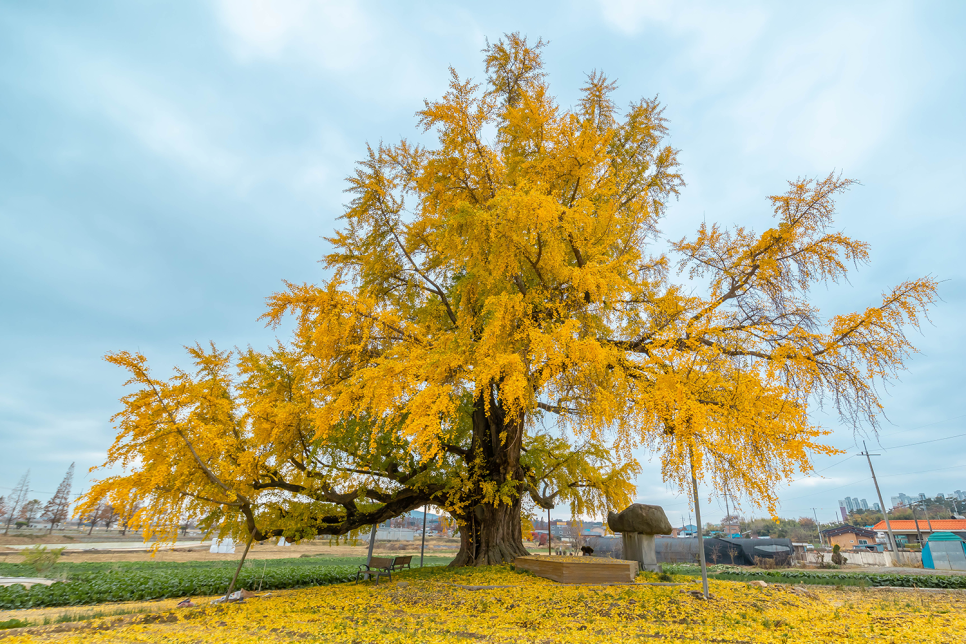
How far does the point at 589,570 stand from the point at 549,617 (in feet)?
10.5

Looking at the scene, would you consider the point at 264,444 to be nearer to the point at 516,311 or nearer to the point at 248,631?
the point at 248,631

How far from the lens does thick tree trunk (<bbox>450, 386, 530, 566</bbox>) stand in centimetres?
1069

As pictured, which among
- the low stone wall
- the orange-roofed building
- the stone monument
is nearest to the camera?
the stone monument

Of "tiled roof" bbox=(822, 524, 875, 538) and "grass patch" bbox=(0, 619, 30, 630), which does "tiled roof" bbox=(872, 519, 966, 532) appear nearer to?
"tiled roof" bbox=(822, 524, 875, 538)

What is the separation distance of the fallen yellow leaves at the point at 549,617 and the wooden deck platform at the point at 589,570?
16.8 inches

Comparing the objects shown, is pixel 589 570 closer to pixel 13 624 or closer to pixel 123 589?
pixel 13 624

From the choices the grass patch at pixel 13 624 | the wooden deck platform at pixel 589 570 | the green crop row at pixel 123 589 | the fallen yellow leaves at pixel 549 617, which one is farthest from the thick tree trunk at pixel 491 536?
the grass patch at pixel 13 624

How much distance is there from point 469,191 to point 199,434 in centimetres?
717

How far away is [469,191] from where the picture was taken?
401 inches

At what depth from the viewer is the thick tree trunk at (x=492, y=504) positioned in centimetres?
1069

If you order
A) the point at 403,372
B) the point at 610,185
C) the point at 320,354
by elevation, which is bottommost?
the point at 403,372

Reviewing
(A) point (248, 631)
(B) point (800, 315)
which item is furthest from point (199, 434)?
(B) point (800, 315)

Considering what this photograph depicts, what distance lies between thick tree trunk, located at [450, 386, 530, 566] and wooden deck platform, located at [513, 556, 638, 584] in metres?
1.84

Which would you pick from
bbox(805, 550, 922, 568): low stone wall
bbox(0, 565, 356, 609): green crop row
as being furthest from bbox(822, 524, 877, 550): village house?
A: bbox(0, 565, 356, 609): green crop row
